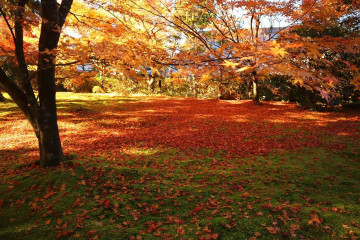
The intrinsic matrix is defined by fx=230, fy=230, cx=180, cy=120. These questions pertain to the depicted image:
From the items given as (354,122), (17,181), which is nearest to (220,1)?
(17,181)

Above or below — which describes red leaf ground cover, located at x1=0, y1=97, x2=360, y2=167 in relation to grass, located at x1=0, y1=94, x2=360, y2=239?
above

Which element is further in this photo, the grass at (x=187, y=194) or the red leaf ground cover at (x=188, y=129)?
the red leaf ground cover at (x=188, y=129)

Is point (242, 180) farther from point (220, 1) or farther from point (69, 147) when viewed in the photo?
point (69, 147)

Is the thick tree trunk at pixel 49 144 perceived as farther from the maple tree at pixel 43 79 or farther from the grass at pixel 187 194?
the grass at pixel 187 194

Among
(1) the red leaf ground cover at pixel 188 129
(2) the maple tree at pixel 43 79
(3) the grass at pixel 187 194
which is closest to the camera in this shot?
(3) the grass at pixel 187 194

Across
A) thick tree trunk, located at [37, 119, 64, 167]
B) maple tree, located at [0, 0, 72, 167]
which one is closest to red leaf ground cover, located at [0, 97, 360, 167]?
thick tree trunk, located at [37, 119, 64, 167]

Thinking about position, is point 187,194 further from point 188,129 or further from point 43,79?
point 188,129

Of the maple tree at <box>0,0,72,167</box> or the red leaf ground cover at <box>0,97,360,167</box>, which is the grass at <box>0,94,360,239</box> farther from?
the maple tree at <box>0,0,72,167</box>

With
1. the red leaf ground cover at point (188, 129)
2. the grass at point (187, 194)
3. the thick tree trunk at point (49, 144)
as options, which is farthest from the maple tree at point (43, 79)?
the red leaf ground cover at point (188, 129)

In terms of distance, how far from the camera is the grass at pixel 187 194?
11.5ft

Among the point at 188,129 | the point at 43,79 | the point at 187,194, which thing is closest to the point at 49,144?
the point at 43,79

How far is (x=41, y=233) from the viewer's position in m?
3.39

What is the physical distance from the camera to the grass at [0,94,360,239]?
11.5 ft

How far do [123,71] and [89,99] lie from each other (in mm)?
13287
